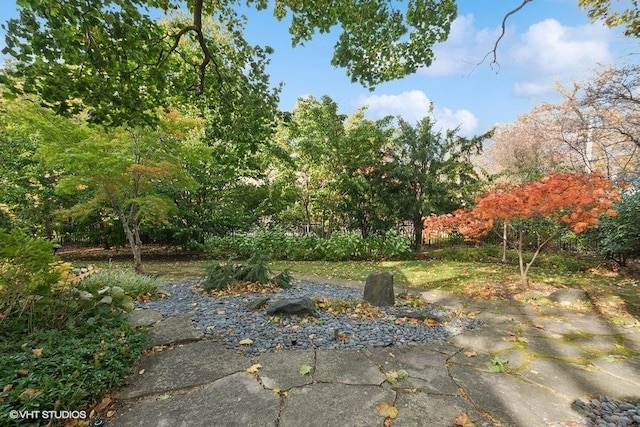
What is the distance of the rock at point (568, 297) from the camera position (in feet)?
15.0

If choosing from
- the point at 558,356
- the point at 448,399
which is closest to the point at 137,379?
the point at 448,399

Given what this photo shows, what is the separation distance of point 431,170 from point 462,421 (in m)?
9.13

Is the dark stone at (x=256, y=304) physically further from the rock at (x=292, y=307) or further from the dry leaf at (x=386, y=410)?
the dry leaf at (x=386, y=410)

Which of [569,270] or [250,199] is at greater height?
[250,199]

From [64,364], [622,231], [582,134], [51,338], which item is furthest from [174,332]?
[582,134]

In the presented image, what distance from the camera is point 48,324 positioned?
2.60m

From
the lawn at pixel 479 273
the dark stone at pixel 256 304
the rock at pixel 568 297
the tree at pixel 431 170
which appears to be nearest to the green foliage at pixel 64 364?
the dark stone at pixel 256 304

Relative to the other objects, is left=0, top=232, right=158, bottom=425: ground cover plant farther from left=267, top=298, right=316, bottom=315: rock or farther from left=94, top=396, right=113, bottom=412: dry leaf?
left=267, top=298, right=316, bottom=315: rock

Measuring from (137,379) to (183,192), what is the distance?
29.5ft

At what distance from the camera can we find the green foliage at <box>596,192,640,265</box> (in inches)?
269

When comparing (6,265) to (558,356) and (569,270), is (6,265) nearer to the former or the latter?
(558,356)

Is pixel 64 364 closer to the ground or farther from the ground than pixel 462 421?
farther from the ground

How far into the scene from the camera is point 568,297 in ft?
15.3

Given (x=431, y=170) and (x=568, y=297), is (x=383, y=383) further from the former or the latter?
(x=431, y=170)
